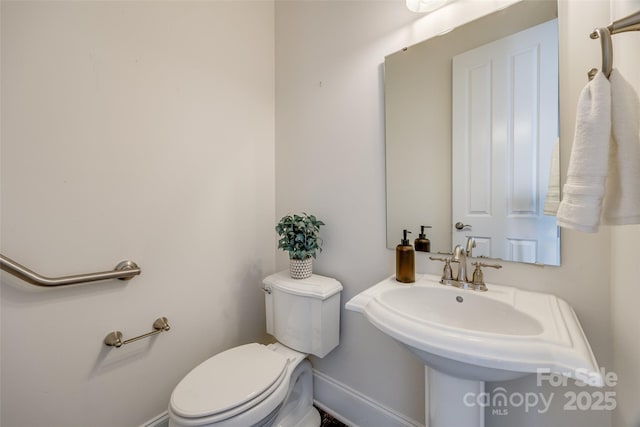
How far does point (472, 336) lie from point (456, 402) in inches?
12.7

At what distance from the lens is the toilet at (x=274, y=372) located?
0.86 m

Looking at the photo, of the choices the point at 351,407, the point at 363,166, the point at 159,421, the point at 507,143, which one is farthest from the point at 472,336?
the point at 159,421

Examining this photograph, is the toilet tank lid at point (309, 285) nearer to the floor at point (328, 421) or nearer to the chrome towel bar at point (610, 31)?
the floor at point (328, 421)

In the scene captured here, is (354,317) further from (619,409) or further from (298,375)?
(619,409)

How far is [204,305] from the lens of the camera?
1302 millimetres

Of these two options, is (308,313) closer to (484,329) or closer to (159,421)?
(484,329)

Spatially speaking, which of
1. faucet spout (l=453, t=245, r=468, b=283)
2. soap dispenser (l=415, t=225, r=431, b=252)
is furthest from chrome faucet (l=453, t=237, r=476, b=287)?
soap dispenser (l=415, t=225, r=431, b=252)

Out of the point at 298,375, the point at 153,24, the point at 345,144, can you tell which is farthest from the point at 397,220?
the point at 153,24

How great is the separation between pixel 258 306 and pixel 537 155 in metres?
1.53

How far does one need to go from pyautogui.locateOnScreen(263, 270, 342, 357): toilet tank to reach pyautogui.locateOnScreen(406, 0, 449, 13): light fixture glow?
1.25m

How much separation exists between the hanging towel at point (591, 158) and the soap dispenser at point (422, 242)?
0.52 m

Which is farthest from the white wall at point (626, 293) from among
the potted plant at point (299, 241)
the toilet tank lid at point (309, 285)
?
the potted plant at point (299, 241)

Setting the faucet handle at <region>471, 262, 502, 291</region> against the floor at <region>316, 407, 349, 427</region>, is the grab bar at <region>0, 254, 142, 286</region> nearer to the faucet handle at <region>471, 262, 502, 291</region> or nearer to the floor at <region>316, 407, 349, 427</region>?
the floor at <region>316, 407, 349, 427</region>

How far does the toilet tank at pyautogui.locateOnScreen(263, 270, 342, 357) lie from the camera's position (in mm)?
1196
